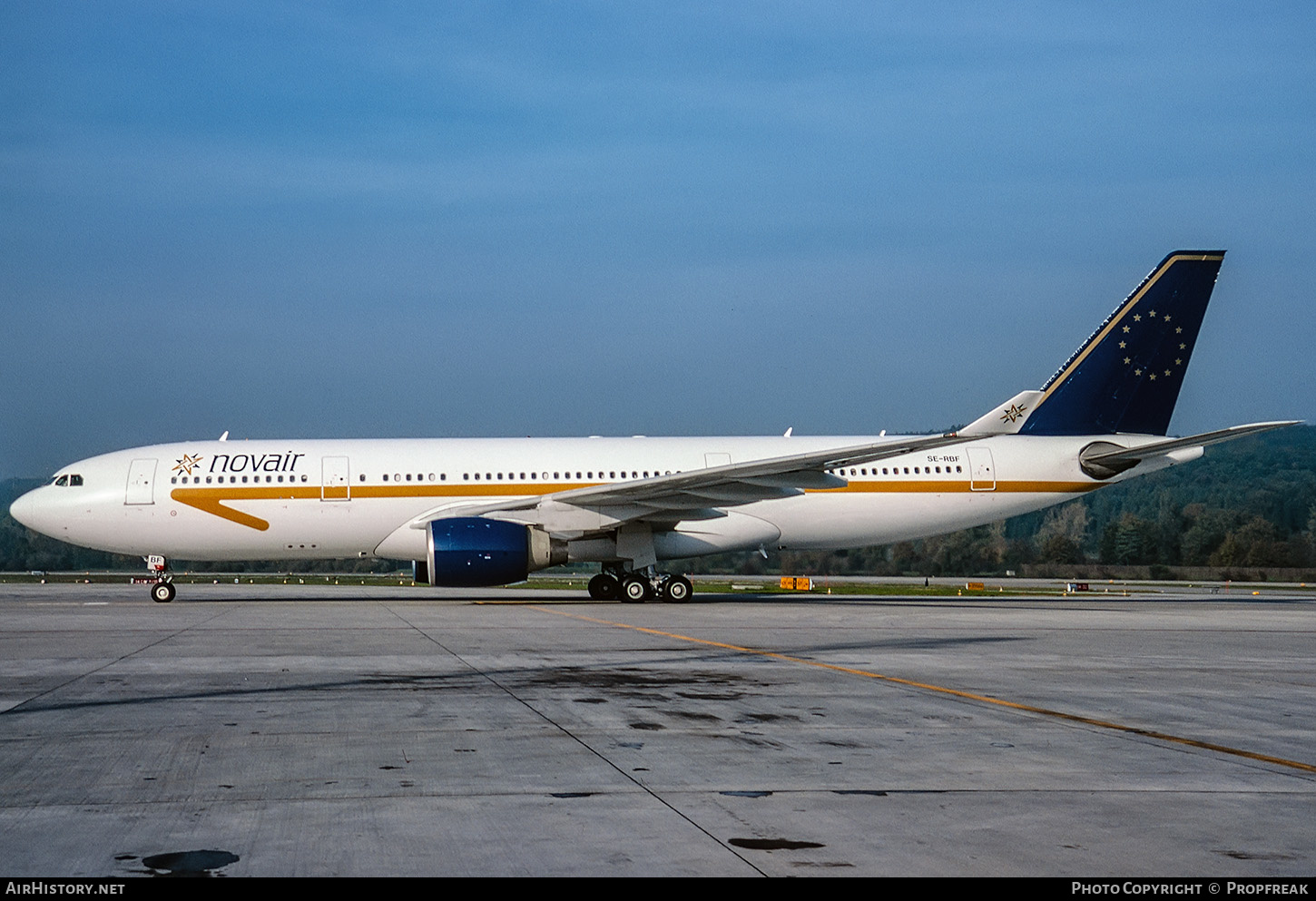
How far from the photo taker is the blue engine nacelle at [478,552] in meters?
23.5

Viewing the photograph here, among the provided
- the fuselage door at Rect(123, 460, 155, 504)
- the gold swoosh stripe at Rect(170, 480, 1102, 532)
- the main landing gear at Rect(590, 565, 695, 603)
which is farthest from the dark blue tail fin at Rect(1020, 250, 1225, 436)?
the fuselage door at Rect(123, 460, 155, 504)

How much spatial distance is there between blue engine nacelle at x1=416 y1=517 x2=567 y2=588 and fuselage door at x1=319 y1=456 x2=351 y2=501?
9.84 ft

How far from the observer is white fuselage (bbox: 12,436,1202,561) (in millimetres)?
26125

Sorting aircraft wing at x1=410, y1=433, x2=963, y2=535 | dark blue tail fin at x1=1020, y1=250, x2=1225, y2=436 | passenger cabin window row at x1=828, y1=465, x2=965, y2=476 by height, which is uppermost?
dark blue tail fin at x1=1020, y1=250, x2=1225, y2=436

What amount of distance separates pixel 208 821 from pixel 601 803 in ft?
6.17

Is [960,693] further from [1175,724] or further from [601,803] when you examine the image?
[601,803]

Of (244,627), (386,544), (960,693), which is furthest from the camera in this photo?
(386,544)

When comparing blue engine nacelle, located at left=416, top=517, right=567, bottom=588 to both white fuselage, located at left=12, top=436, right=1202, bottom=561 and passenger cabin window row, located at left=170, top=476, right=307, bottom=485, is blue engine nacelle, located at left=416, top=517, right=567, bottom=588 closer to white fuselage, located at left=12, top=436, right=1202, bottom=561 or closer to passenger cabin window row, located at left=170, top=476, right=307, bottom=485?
white fuselage, located at left=12, top=436, right=1202, bottom=561

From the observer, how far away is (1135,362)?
27.7 meters

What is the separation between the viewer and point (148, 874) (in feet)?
15.7

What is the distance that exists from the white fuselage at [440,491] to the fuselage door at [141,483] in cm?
3

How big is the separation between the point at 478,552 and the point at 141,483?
820 centimetres

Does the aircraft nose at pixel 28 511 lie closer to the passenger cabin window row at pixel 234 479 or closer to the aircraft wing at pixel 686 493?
the passenger cabin window row at pixel 234 479
